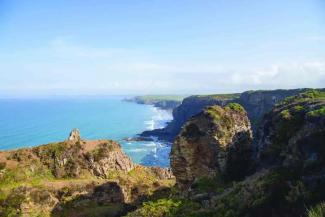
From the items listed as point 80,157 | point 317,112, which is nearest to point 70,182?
point 80,157

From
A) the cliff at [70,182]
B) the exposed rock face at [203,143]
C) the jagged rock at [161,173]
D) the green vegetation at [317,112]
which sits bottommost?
the jagged rock at [161,173]

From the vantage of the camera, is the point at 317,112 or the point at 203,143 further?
the point at 203,143

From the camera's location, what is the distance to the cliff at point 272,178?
2959 centimetres

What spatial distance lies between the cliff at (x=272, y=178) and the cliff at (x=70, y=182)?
1511 cm

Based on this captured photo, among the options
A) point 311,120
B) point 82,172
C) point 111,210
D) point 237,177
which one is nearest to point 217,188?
point 237,177

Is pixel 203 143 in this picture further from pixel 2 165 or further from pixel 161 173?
pixel 161 173

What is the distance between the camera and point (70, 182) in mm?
62594

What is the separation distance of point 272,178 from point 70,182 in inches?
1439

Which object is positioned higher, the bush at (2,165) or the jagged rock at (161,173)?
the bush at (2,165)

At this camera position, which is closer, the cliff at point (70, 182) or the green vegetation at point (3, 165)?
the cliff at point (70, 182)

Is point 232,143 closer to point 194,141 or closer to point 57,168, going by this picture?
point 194,141

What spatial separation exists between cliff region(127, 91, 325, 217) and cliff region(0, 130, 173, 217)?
595 inches

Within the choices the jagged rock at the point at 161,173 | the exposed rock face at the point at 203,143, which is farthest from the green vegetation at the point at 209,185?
the jagged rock at the point at 161,173

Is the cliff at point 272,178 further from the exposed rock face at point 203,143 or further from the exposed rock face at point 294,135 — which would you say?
the exposed rock face at point 203,143
